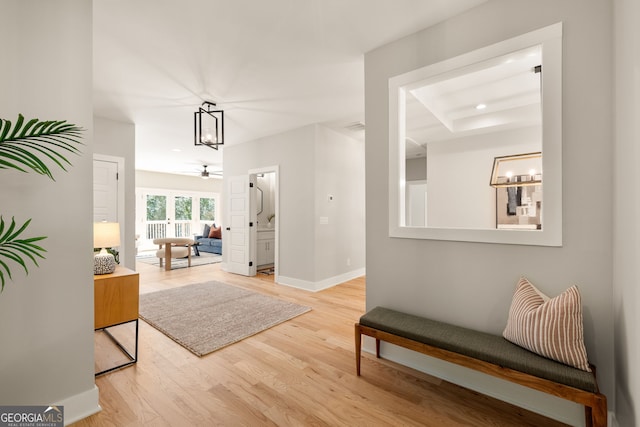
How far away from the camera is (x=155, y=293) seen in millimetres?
4285

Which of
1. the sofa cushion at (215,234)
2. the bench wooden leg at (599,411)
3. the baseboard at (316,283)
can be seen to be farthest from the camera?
the sofa cushion at (215,234)

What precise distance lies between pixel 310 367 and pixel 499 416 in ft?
4.25

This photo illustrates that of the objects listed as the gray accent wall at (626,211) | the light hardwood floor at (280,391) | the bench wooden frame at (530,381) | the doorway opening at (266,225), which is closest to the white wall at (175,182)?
the doorway opening at (266,225)

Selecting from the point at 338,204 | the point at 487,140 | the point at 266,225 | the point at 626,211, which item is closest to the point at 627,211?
the point at 626,211

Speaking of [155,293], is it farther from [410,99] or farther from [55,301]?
[410,99]

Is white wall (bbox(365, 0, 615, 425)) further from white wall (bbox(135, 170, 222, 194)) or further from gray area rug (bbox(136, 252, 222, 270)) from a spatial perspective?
white wall (bbox(135, 170, 222, 194))

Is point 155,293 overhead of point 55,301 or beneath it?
beneath

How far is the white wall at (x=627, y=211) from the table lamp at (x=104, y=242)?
10.6 ft

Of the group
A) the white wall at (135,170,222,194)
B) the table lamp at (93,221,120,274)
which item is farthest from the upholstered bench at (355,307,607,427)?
the white wall at (135,170,222,194)

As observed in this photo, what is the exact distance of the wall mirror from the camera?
5.62 ft

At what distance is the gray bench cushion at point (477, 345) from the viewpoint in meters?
1.41

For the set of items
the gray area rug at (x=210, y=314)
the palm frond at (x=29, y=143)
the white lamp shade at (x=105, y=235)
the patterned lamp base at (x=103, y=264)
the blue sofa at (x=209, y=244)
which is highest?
the palm frond at (x=29, y=143)

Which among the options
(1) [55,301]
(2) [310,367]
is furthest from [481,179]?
(1) [55,301]

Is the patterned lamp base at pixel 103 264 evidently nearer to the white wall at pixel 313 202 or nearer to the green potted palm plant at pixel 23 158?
the green potted palm plant at pixel 23 158
